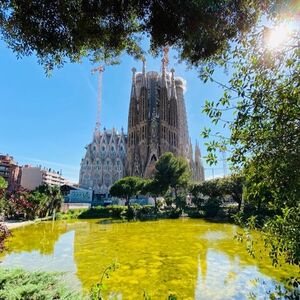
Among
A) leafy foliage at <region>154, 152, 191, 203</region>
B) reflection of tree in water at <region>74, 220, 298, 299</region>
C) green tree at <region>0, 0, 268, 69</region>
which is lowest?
reflection of tree in water at <region>74, 220, 298, 299</region>

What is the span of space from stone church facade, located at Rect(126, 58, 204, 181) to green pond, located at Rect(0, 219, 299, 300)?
2258 inches

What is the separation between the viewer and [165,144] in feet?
247

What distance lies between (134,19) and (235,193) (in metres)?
34.2

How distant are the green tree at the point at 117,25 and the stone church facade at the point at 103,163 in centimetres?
8343

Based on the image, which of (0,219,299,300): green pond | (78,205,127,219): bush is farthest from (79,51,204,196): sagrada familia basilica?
(0,219,299,300): green pond

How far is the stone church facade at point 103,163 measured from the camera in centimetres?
9006

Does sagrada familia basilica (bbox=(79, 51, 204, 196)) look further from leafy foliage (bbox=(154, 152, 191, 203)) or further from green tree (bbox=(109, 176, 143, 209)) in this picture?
green tree (bbox=(109, 176, 143, 209))

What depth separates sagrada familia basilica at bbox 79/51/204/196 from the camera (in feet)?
246

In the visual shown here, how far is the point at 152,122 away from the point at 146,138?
15.0 ft

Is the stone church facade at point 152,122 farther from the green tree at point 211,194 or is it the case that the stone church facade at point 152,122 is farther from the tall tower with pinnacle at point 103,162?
the green tree at point 211,194

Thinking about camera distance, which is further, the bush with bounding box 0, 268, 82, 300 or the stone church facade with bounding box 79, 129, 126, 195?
the stone church facade with bounding box 79, 129, 126, 195

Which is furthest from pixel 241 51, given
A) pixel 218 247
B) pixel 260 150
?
pixel 218 247

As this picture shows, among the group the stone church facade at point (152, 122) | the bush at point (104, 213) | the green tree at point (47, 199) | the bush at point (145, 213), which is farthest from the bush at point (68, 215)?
the stone church facade at point (152, 122)

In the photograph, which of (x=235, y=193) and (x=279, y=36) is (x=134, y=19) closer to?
(x=279, y=36)
